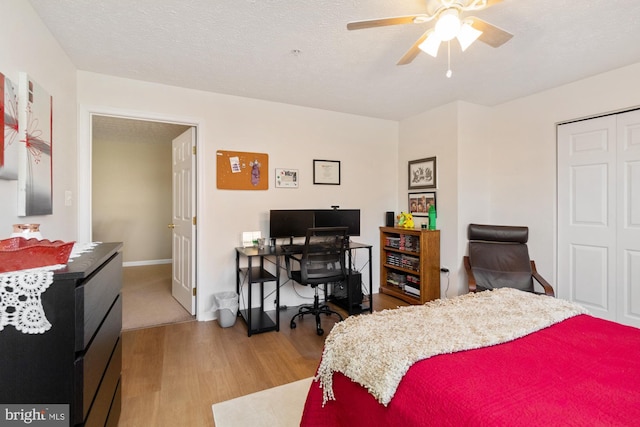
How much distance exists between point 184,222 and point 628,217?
428 cm

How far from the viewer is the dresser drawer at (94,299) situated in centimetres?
95

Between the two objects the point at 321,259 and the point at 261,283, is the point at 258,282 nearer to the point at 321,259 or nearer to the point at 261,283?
the point at 261,283

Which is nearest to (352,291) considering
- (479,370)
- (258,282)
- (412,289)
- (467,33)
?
(412,289)

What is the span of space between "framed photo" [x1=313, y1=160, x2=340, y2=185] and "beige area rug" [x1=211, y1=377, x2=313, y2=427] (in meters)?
2.35

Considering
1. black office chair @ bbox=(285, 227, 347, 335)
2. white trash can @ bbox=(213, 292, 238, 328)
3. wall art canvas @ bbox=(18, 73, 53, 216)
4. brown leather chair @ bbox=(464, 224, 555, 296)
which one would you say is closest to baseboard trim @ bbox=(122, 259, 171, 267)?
white trash can @ bbox=(213, 292, 238, 328)

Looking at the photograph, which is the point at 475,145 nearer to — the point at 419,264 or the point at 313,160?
the point at 419,264

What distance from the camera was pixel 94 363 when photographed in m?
1.12

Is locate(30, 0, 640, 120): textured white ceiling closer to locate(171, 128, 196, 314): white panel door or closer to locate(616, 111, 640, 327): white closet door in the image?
locate(616, 111, 640, 327): white closet door

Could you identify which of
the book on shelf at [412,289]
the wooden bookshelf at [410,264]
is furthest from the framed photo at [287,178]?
the book on shelf at [412,289]

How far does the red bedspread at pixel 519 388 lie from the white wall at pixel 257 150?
2.30 metres

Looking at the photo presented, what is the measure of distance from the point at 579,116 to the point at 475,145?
3.06 ft

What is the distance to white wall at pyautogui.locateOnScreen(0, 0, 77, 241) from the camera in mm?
1479

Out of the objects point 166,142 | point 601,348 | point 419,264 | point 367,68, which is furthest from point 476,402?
point 166,142

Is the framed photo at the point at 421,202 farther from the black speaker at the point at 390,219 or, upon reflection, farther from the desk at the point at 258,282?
the desk at the point at 258,282
